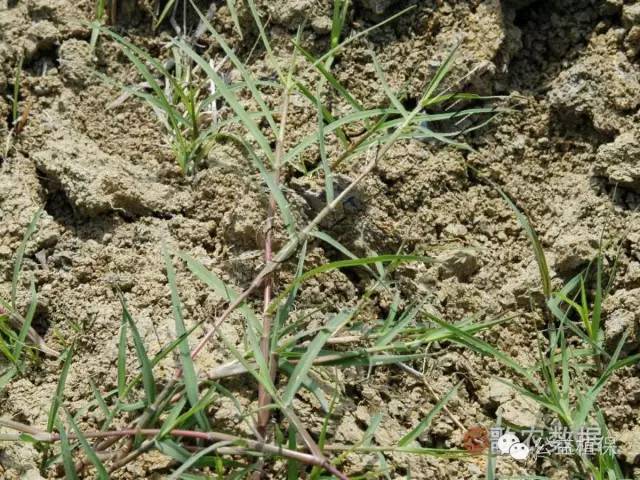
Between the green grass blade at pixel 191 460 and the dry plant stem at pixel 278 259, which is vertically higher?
the dry plant stem at pixel 278 259

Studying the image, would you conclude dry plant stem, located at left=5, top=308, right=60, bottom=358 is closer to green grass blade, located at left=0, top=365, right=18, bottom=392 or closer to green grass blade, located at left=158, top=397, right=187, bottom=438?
green grass blade, located at left=0, top=365, right=18, bottom=392

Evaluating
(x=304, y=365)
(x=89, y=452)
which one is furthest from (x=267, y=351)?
(x=89, y=452)

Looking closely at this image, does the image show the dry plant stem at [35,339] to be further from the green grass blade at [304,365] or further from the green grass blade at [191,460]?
the green grass blade at [304,365]

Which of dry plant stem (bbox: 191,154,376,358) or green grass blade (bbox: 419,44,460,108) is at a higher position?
green grass blade (bbox: 419,44,460,108)

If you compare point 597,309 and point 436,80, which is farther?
point 436,80

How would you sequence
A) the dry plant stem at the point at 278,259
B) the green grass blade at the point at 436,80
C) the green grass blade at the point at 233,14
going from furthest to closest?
the green grass blade at the point at 233,14 < the green grass blade at the point at 436,80 < the dry plant stem at the point at 278,259

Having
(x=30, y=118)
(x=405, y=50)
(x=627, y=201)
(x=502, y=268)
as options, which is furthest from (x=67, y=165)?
(x=627, y=201)

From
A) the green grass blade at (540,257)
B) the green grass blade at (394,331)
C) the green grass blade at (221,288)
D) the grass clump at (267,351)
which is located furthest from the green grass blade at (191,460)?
the green grass blade at (540,257)

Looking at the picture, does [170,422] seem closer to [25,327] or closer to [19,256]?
[25,327]

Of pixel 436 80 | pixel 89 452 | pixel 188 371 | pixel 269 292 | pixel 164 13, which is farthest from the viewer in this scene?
pixel 164 13

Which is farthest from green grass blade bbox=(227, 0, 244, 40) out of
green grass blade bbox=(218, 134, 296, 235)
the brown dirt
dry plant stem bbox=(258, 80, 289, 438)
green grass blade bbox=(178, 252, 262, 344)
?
green grass blade bbox=(178, 252, 262, 344)
